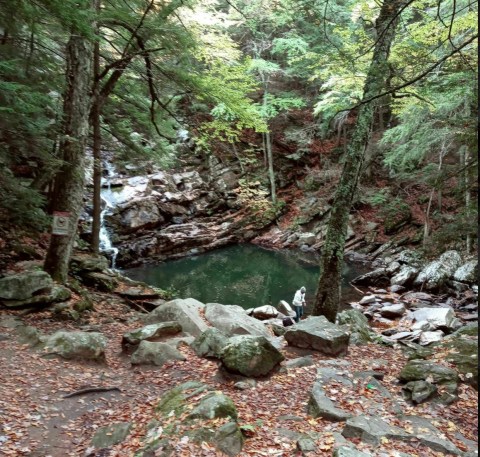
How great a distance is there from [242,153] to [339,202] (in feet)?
67.2

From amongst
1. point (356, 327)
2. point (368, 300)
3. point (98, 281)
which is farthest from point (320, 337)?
point (368, 300)

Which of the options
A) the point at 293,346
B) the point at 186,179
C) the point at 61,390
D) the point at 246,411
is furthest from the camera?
the point at 186,179

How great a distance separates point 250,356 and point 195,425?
5.17 ft

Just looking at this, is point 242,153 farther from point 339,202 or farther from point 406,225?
point 339,202

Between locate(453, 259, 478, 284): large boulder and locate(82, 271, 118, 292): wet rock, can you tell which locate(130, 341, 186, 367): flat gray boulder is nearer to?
locate(82, 271, 118, 292): wet rock

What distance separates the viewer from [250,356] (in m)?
5.27

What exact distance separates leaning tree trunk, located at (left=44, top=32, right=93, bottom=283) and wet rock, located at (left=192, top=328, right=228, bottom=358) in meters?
3.44

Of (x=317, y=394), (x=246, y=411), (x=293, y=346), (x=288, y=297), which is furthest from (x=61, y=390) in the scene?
(x=288, y=297)

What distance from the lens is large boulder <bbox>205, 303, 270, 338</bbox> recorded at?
25.6ft

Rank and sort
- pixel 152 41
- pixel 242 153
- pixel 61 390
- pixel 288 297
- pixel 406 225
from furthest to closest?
pixel 242 153 → pixel 406 225 → pixel 288 297 → pixel 152 41 → pixel 61 390

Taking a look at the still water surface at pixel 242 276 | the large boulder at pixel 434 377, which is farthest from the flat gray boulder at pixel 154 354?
the still water surface at pixel 242 276

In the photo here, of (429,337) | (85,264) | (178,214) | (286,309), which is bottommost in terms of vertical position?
(286,309)

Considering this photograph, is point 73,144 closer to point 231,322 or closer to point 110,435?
point 231,322

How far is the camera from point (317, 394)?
4613mm
